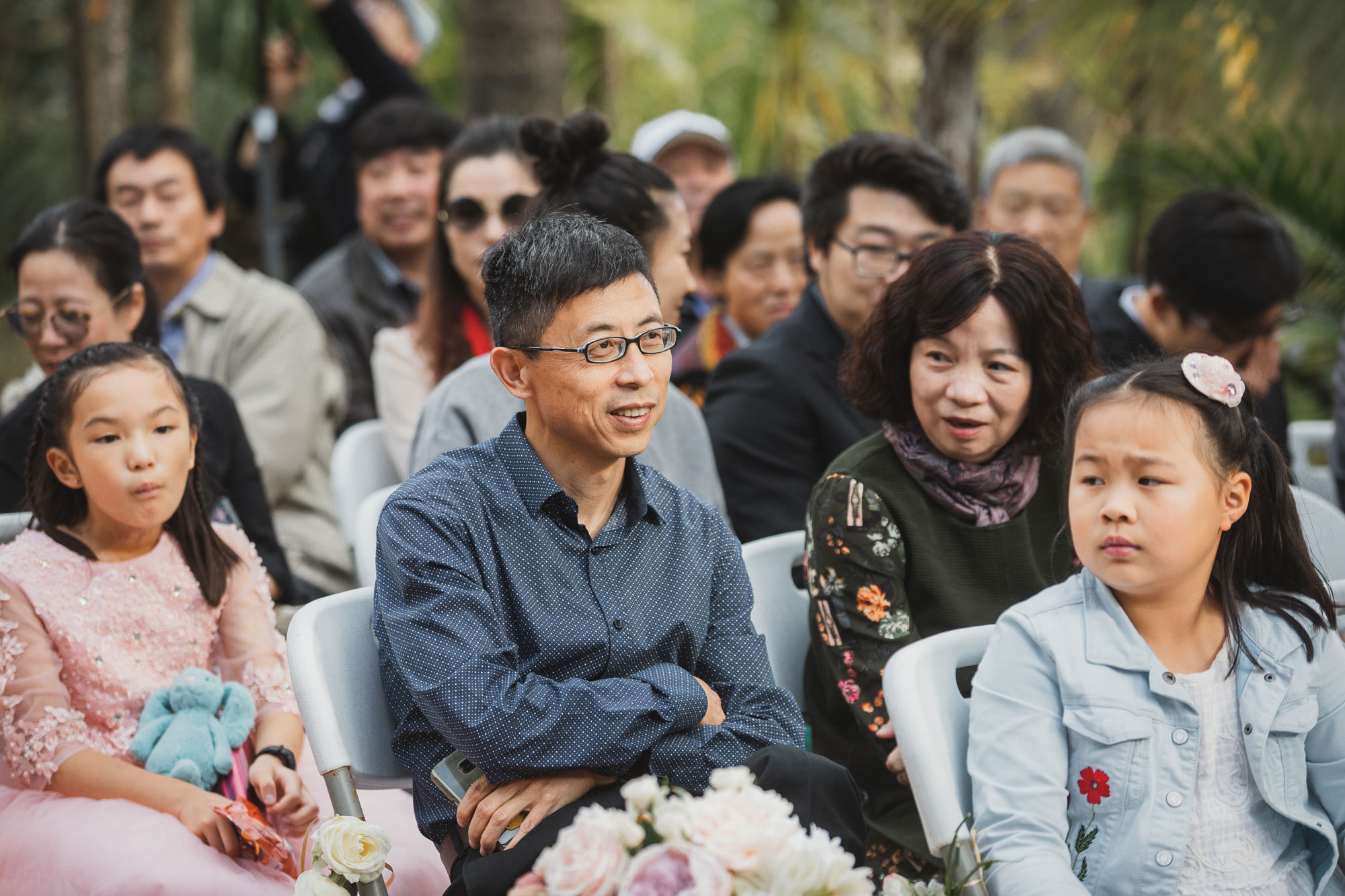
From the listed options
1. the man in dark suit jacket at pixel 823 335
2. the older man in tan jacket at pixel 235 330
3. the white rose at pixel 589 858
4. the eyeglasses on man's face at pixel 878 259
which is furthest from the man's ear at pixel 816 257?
the white rose at pixel 589 858

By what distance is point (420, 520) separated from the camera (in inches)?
79.8

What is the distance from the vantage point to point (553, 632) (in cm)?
206

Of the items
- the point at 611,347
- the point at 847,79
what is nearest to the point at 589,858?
the point at 611,347

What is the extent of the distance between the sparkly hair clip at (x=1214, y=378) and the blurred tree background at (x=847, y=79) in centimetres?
427

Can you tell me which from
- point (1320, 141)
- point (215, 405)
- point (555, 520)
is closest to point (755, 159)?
point (1320, 141)

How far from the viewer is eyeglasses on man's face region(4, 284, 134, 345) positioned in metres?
Answer: 3.17

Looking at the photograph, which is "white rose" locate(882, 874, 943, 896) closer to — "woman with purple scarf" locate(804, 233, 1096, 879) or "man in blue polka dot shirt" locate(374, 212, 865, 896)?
"man in blue polka dot shirt" locate(374, 212, 865, 896)

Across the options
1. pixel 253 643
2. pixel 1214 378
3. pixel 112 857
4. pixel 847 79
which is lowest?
pixel 112 857

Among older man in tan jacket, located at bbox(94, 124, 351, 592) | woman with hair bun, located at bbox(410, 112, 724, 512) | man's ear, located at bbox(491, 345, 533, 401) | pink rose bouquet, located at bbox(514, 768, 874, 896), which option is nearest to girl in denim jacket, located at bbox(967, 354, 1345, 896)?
pink rose bouquet, located at bbox(514, 768, 874, 896)

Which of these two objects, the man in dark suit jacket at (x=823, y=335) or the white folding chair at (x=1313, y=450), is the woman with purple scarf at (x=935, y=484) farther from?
the white folding chair at (x=1313, y=450)

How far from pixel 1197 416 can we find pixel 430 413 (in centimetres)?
→ 169

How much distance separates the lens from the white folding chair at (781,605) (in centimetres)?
262

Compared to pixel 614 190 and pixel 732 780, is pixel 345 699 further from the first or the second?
pixel 614 190

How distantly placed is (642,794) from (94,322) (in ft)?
7.61
